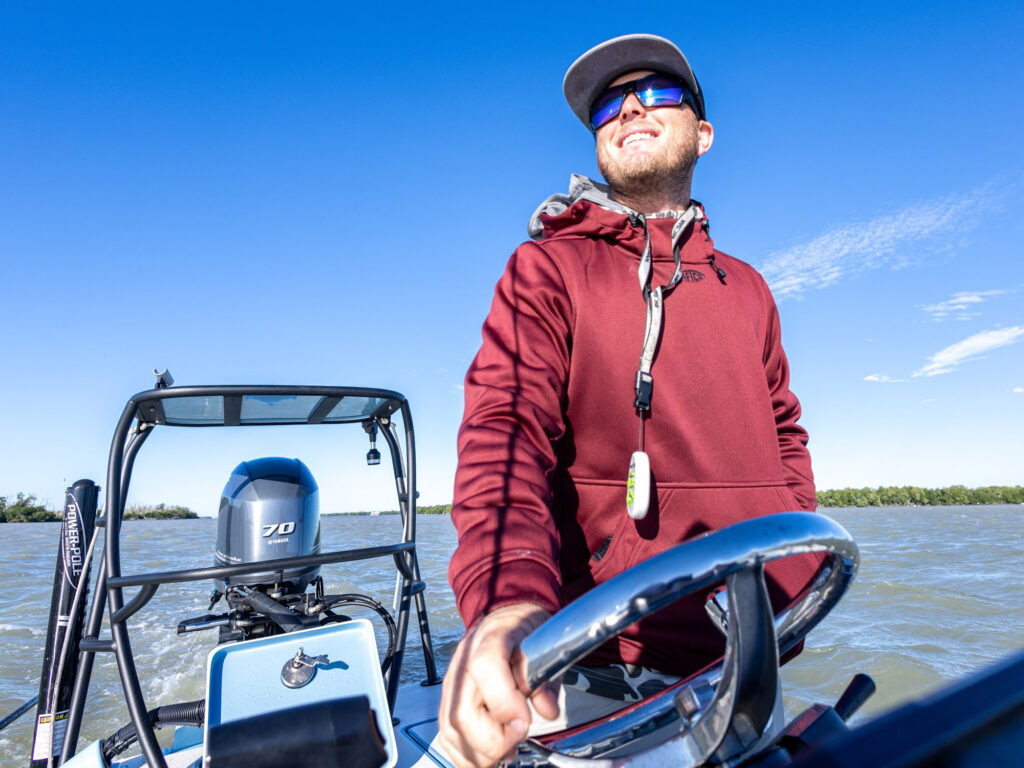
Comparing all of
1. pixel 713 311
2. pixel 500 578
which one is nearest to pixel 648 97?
pixel 713 311

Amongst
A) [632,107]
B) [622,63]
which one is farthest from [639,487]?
[622,63]

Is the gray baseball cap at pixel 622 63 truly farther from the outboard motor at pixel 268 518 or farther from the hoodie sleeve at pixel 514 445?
the outboard motor at pixel 268 518

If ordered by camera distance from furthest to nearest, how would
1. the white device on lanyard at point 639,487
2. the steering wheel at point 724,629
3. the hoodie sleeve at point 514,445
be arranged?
the white device on lanyard at point 639,487 → the hoodie sleeve at point 514,445 → the steering wheel at point 724,629

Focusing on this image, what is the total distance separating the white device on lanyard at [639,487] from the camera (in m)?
1.04

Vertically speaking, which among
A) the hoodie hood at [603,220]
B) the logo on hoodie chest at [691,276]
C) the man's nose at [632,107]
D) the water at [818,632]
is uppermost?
the man's nose at [632,107]

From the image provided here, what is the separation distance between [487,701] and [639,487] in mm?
562

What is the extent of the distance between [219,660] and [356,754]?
Result: 0.42 meters

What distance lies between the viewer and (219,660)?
1.64 m

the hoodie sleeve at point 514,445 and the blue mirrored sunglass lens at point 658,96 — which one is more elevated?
the blue mirrored sunglass lens at point 658,96

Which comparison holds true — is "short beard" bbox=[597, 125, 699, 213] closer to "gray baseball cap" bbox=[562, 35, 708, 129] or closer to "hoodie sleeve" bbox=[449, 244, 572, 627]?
"gray baseball cap" bbox=[562, 35, 708, 129]

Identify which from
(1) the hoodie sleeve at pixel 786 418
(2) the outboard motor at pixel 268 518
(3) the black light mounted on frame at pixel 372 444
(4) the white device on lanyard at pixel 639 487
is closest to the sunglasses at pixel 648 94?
(1) the hoodie sleeve at pixel 786 418

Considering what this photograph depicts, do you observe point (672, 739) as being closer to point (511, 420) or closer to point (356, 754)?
point (511, 420)

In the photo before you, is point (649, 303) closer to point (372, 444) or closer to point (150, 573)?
point (150, 573)

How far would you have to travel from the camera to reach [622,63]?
1464 millimetres
